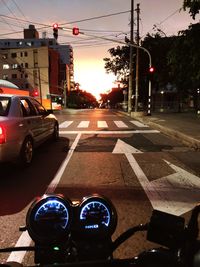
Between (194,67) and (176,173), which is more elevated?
(194,67)

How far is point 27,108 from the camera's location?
9680mm

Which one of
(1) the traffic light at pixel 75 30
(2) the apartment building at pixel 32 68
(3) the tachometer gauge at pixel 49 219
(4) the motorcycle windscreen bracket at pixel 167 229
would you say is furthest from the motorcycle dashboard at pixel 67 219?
(2) the apartment building at pixel 32 68

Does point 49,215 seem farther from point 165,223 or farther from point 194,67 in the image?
point 194,67

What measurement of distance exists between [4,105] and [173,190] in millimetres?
4363

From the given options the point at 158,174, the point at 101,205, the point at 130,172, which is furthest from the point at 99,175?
the point at 101,205

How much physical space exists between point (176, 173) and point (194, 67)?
6469 millimetres

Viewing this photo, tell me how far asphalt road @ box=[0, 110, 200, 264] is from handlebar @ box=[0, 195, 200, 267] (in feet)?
5.75

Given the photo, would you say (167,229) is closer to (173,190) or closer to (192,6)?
(173,190)

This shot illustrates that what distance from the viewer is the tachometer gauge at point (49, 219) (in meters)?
2.27

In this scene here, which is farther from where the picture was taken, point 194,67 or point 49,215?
point 194,67

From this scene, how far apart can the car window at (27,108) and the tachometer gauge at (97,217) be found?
7.07m

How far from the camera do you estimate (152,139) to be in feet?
47.8

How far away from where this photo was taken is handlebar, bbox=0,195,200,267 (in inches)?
84.0

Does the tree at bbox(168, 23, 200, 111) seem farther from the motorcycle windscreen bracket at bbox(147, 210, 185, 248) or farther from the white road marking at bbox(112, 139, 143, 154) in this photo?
the motorcycle windscreen bracket at bbox(147, 210, 185, 248)
